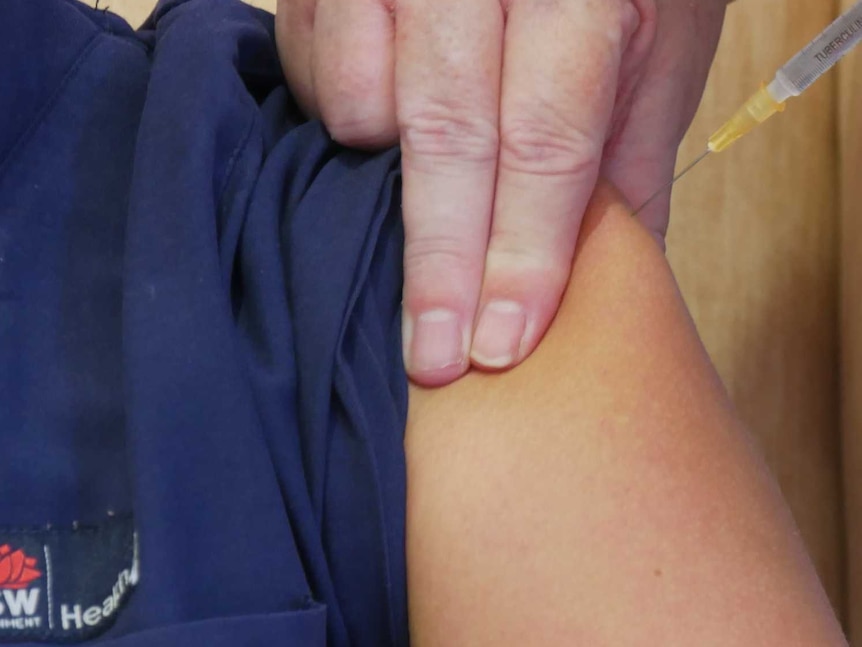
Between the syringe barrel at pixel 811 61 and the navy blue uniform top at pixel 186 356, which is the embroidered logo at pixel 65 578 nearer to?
the navy blue uniform top at pixel 186 356

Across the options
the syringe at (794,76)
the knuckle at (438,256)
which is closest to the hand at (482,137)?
the knuckle at (438,256)

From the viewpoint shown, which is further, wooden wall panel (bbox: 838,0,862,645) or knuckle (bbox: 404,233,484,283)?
wooden wall panel (bbox: 838,0,862,645)

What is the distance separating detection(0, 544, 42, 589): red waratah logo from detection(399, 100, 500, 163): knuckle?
310 mm

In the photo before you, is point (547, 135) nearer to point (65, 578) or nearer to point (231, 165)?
point (231, 165)

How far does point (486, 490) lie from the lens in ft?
1.41

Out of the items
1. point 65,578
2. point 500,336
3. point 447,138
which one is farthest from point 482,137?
point 65,578

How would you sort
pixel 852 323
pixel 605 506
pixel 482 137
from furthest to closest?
pixel 852 323
pixel 482 137
pixel 605 506

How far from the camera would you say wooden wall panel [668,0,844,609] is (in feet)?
2.92

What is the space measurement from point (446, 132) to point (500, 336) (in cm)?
13

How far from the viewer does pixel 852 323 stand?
859 millimetres

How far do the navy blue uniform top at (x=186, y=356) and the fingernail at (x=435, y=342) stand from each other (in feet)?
0.05

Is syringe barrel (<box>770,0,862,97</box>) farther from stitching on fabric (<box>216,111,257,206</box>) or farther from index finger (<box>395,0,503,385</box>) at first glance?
stitching on fabric (<box>216,111,257,206</box>)

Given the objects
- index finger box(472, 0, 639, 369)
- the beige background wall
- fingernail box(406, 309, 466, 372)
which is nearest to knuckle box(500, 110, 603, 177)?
index finger box(472, 0, 639, 369)

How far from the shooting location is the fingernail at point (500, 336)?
0.48 meters
